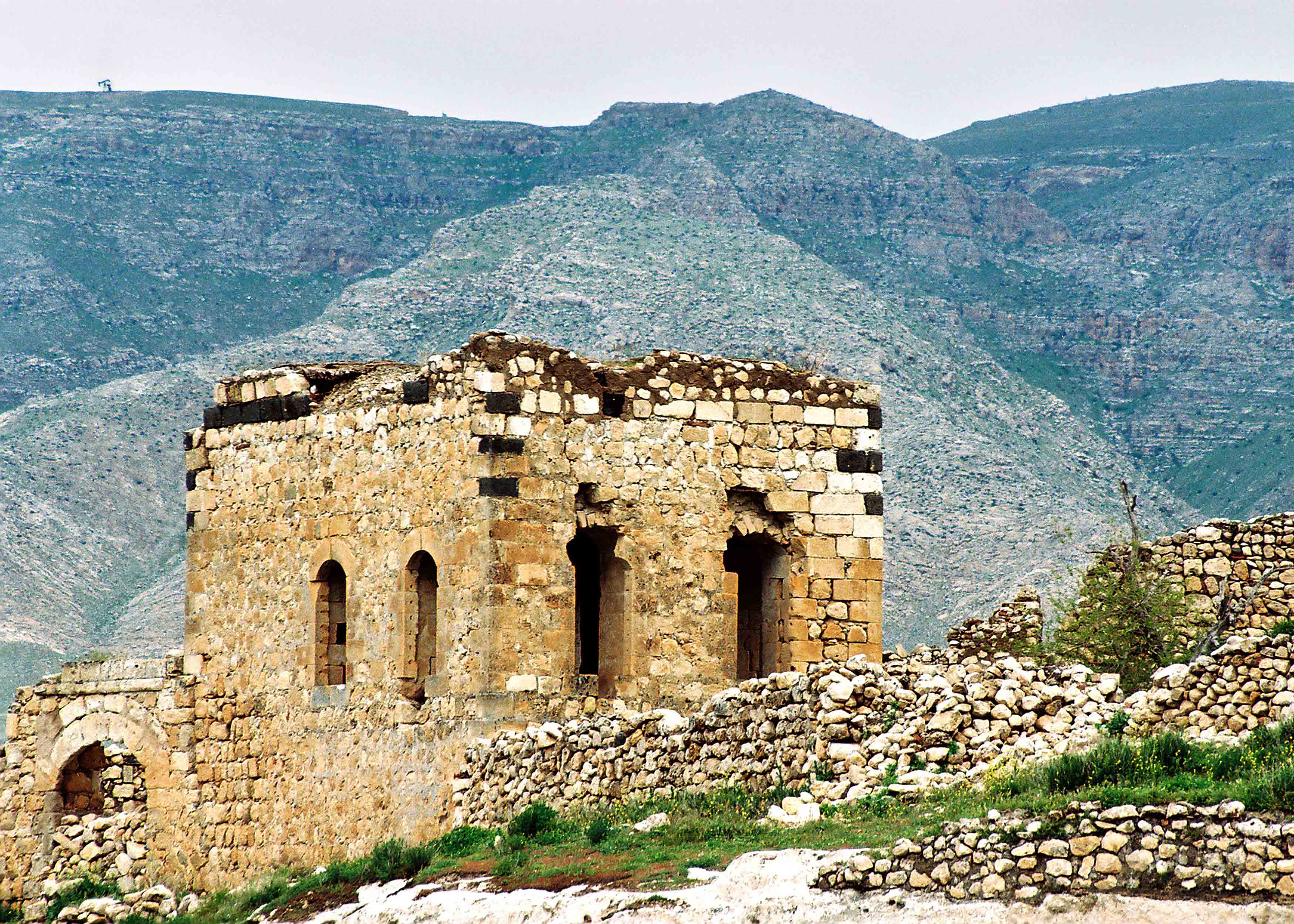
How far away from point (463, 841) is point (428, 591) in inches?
128

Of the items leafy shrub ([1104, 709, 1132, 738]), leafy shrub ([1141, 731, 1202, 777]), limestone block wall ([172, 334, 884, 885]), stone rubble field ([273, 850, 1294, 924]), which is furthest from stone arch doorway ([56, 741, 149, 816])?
leafy shrub ([1141, 731, 1202, 777])

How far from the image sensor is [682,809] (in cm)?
1644

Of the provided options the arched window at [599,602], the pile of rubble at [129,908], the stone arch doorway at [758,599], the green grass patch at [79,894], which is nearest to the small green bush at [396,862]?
the arched window at [599,602]

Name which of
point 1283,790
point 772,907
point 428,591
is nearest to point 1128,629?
point 428,591

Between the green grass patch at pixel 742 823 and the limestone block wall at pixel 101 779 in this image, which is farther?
the limestone block wall at pixel 101 779

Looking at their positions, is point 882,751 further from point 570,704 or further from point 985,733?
point 570,704

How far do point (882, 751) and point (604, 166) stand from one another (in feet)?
330

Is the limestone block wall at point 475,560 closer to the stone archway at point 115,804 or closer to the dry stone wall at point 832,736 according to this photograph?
the stone archway at point 115,804

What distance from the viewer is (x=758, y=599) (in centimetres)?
2211

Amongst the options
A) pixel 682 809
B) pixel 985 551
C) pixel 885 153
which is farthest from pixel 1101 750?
pixel 885 153

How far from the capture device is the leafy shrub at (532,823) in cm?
1720

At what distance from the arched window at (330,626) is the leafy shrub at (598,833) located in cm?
556

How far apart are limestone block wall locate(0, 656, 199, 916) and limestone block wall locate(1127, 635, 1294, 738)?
437 inches

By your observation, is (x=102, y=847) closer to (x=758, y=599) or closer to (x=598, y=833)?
(x=758, y=599)
